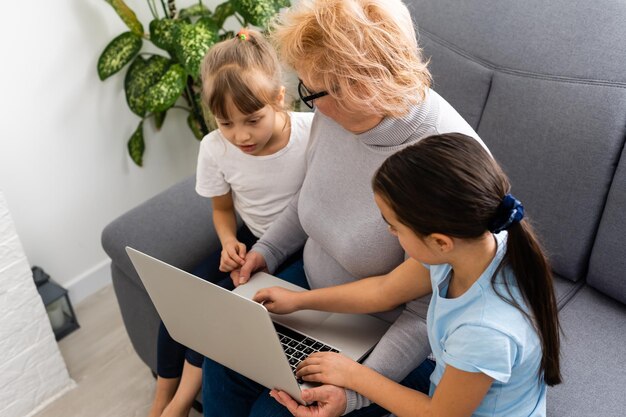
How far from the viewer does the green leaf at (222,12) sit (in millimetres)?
2148

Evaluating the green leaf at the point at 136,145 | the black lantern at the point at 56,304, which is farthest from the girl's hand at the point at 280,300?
the green leaf at the point at 136,145

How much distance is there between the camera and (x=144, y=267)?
3.85 ft

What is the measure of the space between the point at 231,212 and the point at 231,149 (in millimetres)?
182

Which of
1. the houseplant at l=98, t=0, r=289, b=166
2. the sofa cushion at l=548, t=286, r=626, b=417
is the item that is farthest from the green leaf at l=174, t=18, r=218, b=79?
the sofa cushion at l=548, t=286, r=626, b=417

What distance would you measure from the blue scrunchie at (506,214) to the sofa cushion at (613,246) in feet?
1.71

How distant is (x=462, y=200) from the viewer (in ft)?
2.84

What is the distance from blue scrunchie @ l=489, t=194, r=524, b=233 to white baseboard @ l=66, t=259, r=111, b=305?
178cm

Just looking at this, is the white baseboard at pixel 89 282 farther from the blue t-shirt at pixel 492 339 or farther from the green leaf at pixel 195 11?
the blue t-shirt at pixel 492 339

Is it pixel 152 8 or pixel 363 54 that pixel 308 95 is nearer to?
pixel 363 54

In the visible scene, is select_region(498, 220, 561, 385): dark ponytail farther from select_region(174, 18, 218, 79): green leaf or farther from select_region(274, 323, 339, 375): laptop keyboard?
select_region(174, 18, 218, 79): green leaf

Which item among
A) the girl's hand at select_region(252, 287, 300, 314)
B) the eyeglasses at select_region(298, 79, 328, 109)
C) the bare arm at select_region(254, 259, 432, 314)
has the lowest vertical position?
the girl's hand at select_region(252, 287, 300, 314)

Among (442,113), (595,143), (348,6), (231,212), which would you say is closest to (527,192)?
(595,143)

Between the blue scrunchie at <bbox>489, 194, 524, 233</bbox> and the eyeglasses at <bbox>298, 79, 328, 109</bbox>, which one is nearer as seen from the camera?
the blue scrunchie at <bbox>489, 194, 524, 233</bbox>

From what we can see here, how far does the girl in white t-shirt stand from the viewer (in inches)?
53.9
